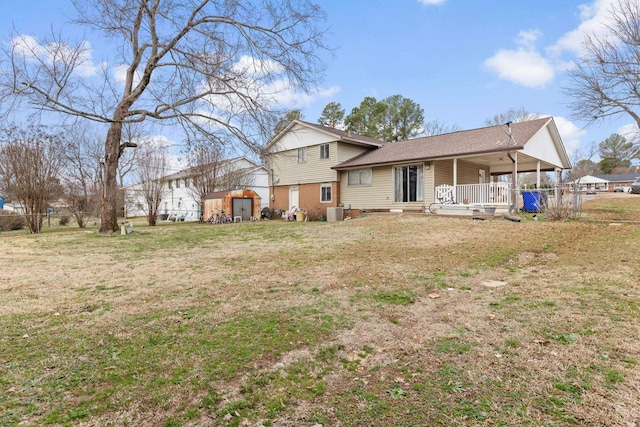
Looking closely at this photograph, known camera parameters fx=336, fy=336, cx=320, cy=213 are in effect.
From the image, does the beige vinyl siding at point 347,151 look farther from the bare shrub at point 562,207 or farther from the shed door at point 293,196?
the bare shrub at point 562,207

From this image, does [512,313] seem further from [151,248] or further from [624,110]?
[624,110]

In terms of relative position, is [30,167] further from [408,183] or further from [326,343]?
[326,343]

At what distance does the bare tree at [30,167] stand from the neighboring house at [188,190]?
23.4ft

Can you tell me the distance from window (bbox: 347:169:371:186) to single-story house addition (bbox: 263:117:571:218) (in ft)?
0.18

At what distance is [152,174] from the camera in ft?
76.8

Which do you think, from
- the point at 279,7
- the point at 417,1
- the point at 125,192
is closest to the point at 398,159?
the point at 417,1

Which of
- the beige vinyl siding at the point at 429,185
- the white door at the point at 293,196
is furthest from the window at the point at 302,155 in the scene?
the beige vinyl siding at the point at 429,185

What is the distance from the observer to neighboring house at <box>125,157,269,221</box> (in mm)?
26188

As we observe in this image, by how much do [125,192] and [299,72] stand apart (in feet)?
90.7

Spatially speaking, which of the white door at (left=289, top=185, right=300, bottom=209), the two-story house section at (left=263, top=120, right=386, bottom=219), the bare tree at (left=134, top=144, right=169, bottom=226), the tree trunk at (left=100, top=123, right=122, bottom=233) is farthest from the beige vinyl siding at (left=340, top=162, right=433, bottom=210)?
the bare tree at (left=134, top=144, right=169, bottom=226)

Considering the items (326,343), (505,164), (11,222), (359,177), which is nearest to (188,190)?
(11,222)

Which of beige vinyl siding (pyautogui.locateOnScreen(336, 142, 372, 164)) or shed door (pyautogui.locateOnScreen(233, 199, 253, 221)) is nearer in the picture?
beige vinyl siding (pyautogui.locateOnScreen(336, 142, 372, 164))

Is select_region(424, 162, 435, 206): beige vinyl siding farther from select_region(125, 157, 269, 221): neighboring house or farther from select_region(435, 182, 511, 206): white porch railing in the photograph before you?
select_region(125, 157, 269, 221): neighboring house

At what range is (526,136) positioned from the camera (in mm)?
14719
